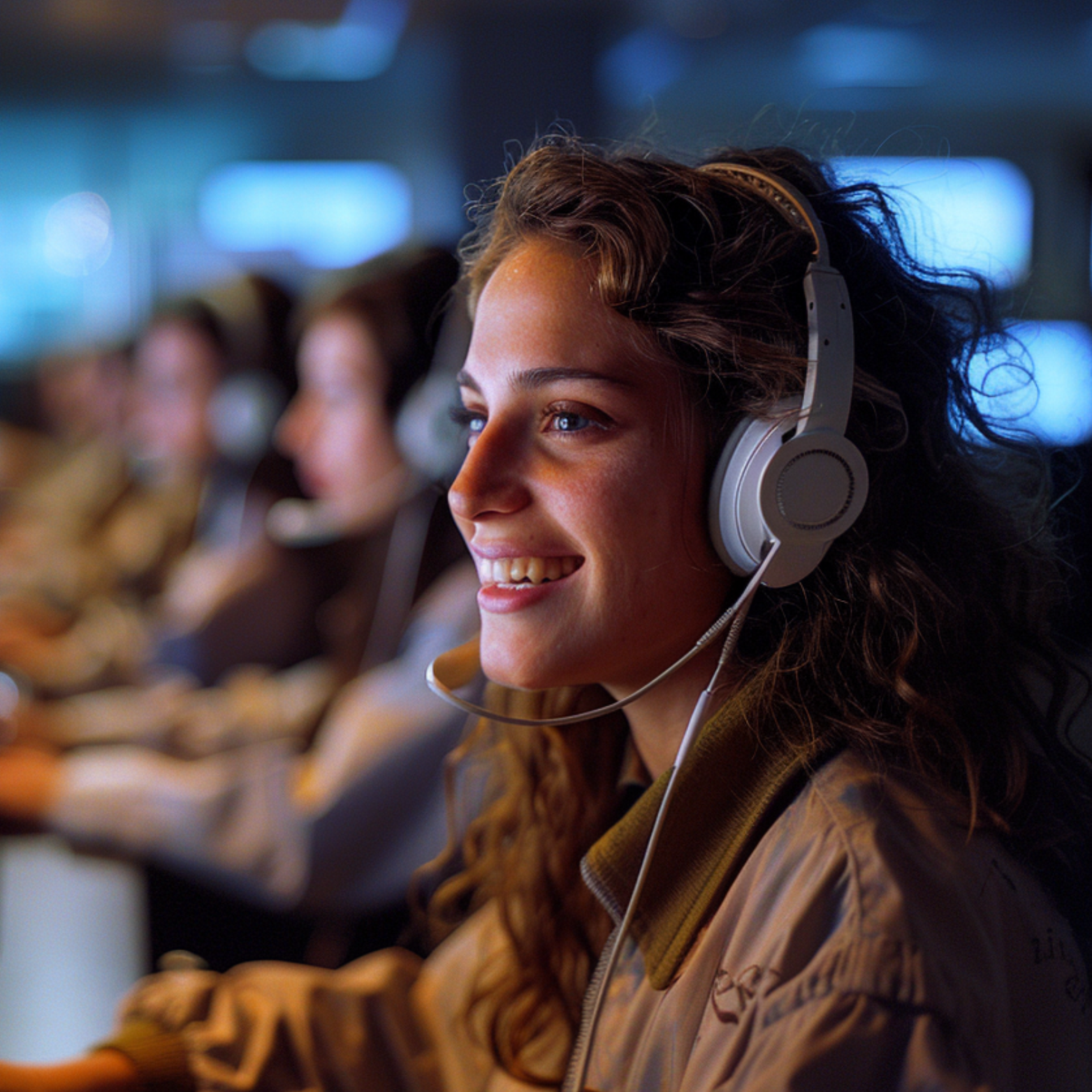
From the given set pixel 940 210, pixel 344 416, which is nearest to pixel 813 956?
pixel 940 210

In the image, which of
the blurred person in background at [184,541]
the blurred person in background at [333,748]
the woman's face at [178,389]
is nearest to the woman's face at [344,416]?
the blurred person in background at [333,748]

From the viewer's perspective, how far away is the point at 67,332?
18.8ft

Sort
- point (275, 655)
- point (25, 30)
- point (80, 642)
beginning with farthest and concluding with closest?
point (25, 30), point (80, 642), point (275, 655)

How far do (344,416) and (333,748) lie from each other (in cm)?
60

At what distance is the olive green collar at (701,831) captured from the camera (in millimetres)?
646

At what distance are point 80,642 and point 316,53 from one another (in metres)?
3.81

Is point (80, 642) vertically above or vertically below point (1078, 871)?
below

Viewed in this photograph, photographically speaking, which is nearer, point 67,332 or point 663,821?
point 663,821

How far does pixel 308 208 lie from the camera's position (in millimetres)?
6113

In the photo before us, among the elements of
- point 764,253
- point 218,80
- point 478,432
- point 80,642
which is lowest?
point 80,642

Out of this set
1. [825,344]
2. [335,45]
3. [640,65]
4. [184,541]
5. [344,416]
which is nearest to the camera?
[825,344]

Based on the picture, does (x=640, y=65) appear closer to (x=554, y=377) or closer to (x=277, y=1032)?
(x=554, y=377)

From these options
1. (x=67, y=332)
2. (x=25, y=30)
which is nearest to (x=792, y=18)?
(x=25, y=30)

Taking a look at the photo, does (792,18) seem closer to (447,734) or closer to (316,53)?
(316,53)
